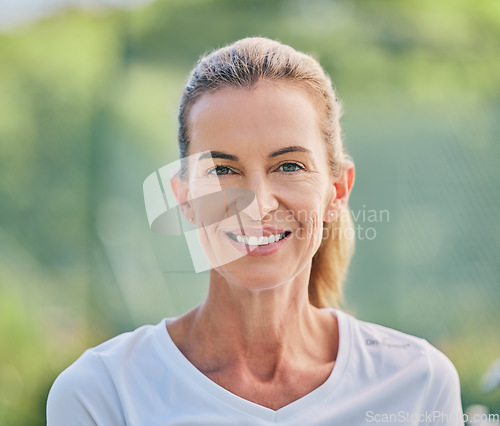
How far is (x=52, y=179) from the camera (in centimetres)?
225

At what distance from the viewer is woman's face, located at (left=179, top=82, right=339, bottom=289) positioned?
101 centimetres

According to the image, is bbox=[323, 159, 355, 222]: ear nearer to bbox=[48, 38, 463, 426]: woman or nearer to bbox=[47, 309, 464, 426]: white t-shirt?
bbox=[48, 38, 463, 426]: woman

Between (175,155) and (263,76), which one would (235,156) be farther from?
(175,155)

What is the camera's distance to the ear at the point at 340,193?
1.19 m

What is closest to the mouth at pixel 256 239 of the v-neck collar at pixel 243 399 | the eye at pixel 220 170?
the eye at pixel 220 170

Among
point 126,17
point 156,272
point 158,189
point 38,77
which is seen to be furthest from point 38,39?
point 158,189

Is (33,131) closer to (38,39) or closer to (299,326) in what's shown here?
(38,39)

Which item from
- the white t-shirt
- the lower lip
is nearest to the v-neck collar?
the white t-shirt

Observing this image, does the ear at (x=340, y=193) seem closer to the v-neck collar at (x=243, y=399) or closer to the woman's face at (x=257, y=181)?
the woman's face at (x=257, y=181)

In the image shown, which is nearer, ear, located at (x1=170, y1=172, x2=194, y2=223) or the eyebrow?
the eyebrow

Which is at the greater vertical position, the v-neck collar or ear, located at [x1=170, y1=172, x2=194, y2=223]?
ear, located at [x1=170, y1=172, x2=194, y2=223]

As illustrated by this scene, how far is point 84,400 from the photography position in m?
1.00

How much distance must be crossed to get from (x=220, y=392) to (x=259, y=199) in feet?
1.16

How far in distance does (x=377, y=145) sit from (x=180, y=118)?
3.84 feet
